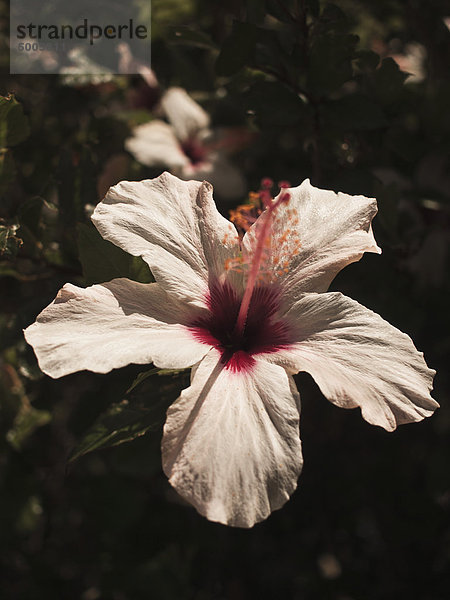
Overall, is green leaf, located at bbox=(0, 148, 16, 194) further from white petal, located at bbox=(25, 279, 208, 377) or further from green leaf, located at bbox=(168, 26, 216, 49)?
green leaf, located at bbox=(168, 26, 216, 49)

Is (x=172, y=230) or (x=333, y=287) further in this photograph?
(x=333, y=287)

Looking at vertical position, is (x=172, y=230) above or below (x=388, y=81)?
below

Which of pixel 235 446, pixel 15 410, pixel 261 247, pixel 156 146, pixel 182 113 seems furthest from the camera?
pixel 182 113

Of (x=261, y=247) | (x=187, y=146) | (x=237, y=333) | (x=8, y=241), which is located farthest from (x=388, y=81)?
(x=8, y=241)

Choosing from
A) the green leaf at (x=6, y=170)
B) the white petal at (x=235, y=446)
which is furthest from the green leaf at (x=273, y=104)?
the white petal at (x=235, y=446)

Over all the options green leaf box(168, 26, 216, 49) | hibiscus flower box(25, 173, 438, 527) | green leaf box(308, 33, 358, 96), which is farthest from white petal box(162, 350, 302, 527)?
green leaf box(168, 26, 216, 49)

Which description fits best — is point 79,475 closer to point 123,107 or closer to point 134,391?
point 134,391

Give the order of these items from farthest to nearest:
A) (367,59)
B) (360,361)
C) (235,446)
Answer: (367,59) → (360,361) → (235,446)
